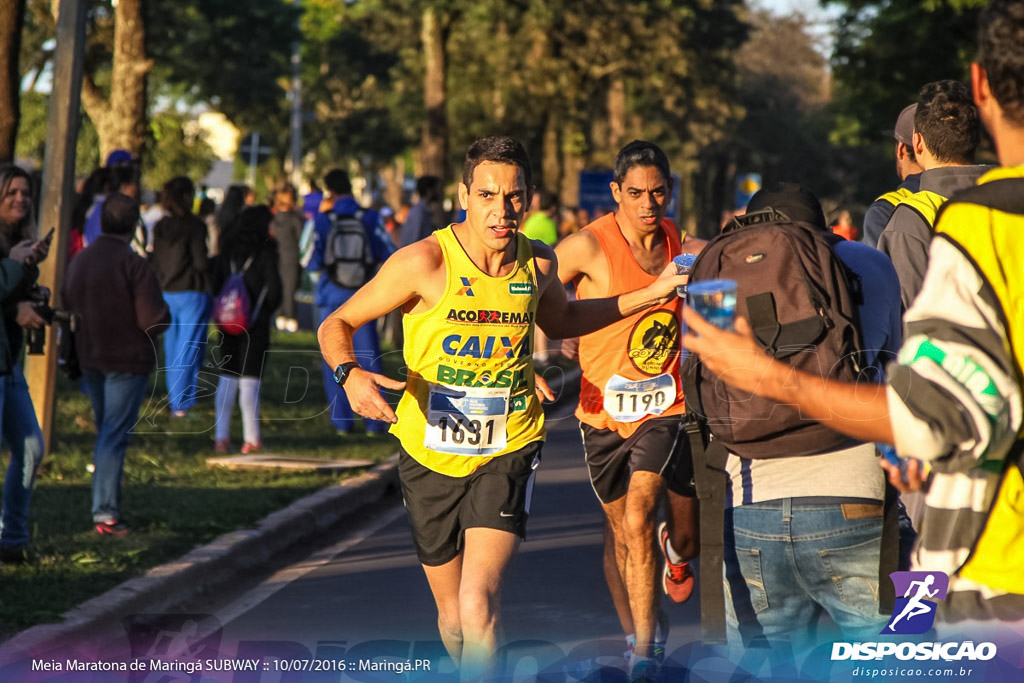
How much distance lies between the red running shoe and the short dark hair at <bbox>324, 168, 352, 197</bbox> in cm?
742

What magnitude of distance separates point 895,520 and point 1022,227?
5.24 ft

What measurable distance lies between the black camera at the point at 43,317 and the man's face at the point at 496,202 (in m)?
3.23

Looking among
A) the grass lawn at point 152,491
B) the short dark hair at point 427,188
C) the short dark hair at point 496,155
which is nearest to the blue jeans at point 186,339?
the grass lawn at point 152,491

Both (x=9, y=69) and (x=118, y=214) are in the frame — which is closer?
(x=118, y=214)

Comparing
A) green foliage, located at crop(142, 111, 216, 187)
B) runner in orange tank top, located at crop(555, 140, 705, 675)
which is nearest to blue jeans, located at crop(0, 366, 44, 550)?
runner in orange tank top, located at crop(555, 140, 705, 675)

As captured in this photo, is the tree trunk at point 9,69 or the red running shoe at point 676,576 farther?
the tree trunk at point 9,69

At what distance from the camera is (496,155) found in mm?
5324

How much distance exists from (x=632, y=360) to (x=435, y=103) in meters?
24.2

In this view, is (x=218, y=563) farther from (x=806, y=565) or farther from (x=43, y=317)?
(x=806, y=565)

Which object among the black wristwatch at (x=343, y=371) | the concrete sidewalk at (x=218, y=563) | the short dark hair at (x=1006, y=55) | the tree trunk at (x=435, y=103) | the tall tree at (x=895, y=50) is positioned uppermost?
the tall tree at (x=895, y=50)

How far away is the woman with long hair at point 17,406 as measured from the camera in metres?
7.56

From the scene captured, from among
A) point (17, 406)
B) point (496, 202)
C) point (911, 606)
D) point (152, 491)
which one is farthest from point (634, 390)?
point (152, 491)

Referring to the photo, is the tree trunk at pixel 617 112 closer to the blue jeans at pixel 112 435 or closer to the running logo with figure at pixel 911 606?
the blue jeans at pixel 112 435

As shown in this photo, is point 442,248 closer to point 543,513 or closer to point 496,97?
point 543,513
